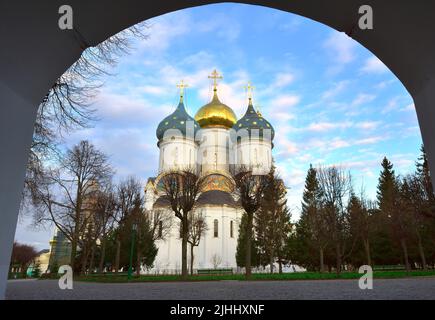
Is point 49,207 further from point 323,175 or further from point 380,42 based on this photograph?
point 380,42

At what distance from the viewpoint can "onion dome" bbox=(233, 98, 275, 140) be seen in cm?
5778

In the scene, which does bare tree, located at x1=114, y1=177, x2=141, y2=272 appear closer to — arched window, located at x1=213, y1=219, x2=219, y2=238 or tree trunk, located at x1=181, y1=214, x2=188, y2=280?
tree trunk, located at x1=181, y1=214, x2=188, y2=280

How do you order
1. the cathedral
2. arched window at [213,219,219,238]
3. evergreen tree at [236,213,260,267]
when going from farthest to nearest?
1. the cathedral
2. arched window at [213,219,219,238]
3. evergreen tree at [236,213,260,267]

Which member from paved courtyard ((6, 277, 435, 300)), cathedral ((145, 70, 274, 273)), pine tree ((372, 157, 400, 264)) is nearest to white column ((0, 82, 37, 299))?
paved courtyard ((6, 277, 435, 300))

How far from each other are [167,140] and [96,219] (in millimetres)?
25419

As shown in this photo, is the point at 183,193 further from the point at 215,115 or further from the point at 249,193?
the point at 215,115

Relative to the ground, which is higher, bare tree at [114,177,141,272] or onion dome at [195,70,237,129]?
onion dome at [195,70,237,129]

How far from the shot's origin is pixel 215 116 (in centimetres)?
5716

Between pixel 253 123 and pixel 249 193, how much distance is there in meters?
32.5

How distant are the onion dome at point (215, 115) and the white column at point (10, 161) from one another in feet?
176

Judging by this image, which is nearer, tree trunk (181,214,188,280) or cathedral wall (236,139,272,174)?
tree trunk (181,214,188,280)

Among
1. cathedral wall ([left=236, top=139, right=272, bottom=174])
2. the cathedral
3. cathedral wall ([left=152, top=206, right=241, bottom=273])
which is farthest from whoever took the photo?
cathedral wall ([left=236, top=139, right=272, bottom=174])

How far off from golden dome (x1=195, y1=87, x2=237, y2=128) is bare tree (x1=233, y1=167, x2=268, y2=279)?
95.6 feet

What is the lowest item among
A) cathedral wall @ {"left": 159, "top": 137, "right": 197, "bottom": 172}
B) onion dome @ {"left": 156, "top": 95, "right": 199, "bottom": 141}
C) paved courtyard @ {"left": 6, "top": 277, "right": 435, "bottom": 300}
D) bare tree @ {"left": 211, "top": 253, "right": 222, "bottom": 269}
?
paved courtyard @ {"left": 6, "top": 277, "right": 435, "bottom": 300}
